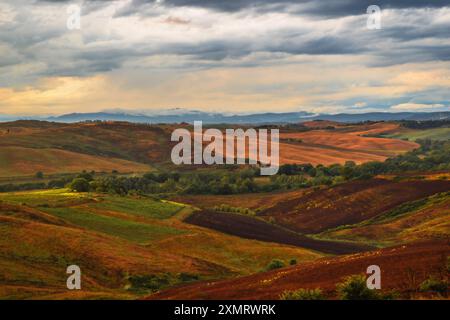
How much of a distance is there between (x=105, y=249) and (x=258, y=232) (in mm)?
35697

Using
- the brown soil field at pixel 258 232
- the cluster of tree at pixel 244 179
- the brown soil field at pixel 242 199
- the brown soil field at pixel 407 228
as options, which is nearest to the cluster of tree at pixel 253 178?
the cluster of tree at pixel 244 179

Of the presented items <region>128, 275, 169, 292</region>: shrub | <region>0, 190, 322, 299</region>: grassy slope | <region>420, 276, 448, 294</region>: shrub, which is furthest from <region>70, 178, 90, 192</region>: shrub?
<region>420, 276, 448, 294</region>: shrub

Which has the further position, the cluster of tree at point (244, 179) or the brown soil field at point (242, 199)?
the cluster of tree at point (244, 179)

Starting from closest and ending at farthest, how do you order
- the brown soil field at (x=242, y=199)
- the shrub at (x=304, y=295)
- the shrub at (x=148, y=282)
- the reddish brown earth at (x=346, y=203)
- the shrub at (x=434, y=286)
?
1. the shrub at (x=304, y=295)
2. the shrub at (x=434, y=286)
3. the shrub at (x=148, y=282)
4. the reddish brown earth at (x=346, y=203)
5. the brown soil field at (x=242, y=199)

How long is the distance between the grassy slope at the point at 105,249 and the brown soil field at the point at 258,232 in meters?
4.02

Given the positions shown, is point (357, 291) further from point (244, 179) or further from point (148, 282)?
point (244, 179)

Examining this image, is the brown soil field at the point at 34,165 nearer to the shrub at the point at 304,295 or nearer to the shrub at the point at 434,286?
the shrub at the point at 304,295

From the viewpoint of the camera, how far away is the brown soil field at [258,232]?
279ft

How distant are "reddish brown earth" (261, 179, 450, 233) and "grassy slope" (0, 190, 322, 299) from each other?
2761cm

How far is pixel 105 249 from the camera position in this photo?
65.6 m

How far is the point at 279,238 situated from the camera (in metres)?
92.0

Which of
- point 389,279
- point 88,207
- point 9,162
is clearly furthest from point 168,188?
point 389,279

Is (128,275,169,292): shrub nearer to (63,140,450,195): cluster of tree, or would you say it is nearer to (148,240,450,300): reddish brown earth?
(148,240,450,300): reddish brown earth

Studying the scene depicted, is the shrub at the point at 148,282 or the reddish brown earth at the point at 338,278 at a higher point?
the reddish brown earth at the point at 338,278
